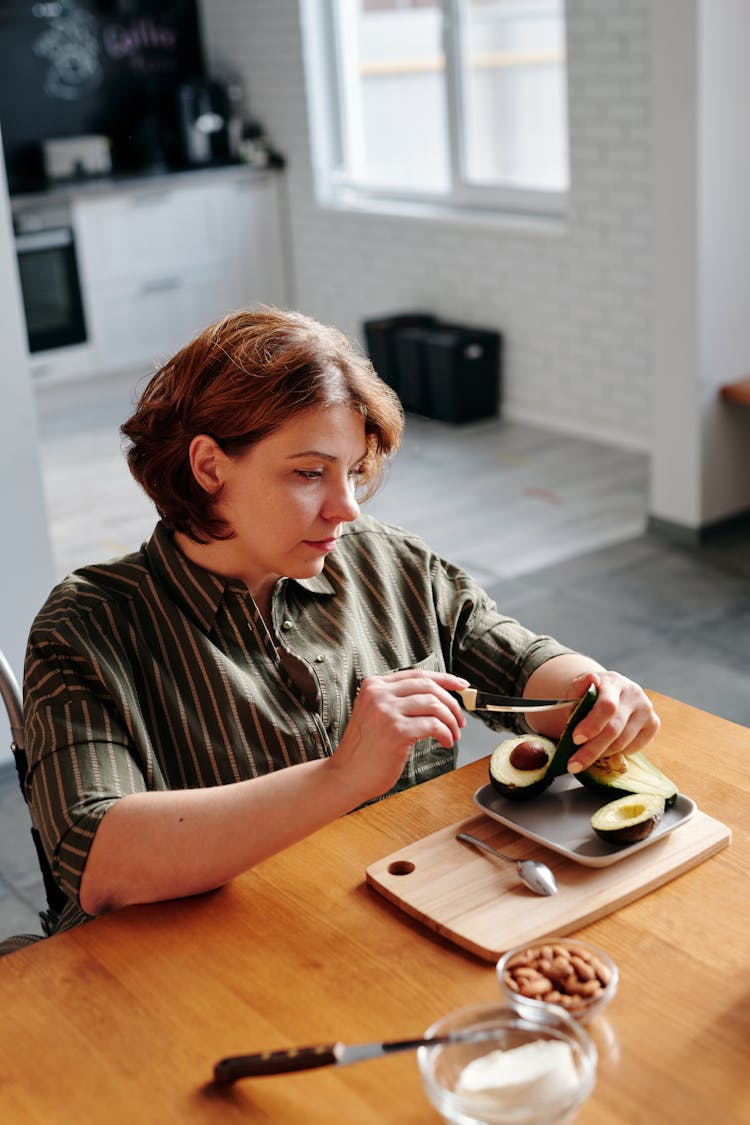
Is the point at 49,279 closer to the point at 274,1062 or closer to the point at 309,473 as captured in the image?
the point at 309,473

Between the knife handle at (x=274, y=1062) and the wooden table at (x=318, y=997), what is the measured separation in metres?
0.01

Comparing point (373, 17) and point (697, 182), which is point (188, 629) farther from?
point (373, 17)

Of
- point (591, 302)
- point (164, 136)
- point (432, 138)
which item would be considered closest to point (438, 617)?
point (591, 302)

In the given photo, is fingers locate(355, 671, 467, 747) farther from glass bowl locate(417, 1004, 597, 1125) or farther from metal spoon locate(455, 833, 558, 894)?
glass bowl locate(417, 1004, 597, 1125)

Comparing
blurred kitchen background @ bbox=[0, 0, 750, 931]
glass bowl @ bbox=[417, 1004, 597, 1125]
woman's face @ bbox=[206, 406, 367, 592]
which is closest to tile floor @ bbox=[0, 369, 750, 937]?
blurred kitchen background @ bbox=[0, 0, 750, 931]

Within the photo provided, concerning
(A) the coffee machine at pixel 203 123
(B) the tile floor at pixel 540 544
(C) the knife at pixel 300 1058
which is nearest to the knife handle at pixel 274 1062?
(C) the knife at pixel 300 1058

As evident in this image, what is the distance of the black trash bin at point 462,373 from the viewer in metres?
5.76

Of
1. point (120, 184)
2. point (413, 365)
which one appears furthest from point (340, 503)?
point (120, 184)

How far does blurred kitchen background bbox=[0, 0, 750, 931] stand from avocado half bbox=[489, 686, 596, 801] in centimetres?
179

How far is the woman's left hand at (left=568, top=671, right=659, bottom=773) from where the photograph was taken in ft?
4.74

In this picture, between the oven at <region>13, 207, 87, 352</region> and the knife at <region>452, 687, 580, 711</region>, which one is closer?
the knife at <region>452, 687, 580, 711</region>

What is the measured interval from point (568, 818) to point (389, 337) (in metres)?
4.80

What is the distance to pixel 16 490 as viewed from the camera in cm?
319

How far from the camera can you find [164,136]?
22.9 ft
